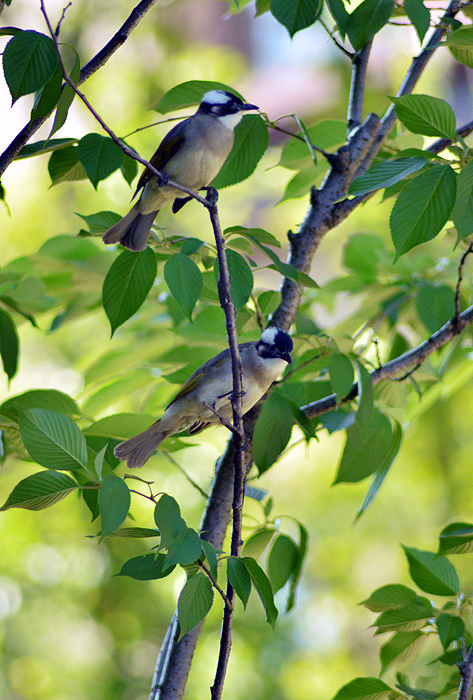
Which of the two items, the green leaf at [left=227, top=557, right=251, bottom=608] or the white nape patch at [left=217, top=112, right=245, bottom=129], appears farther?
the white nape patch at [left=217, top=112, right=245, bottom=129]

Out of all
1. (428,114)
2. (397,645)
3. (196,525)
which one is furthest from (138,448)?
(196,525)

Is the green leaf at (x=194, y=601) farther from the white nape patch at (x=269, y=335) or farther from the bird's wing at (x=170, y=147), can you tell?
the bird's wing at (x=170, y=147)

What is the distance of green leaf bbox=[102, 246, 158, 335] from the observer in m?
0.62

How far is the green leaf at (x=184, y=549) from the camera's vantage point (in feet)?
1.37

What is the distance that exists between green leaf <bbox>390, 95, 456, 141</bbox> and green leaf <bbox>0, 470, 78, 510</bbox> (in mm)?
418

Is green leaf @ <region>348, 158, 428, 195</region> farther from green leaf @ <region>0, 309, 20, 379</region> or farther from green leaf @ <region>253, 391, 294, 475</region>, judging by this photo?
green leaf @ <region>0, 309, 20, 379</region>

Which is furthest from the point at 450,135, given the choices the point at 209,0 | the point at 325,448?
the point at 209,0

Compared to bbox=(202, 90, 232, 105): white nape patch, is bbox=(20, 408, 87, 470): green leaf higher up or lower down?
lower down

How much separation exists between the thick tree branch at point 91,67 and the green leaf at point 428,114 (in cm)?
24

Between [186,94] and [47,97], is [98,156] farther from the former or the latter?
[186,94]

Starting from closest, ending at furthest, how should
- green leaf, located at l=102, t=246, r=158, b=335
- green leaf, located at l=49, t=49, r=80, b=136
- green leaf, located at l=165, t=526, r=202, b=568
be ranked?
green leaf, located at l=165, t=526, r=202, b=568, green leaf, located at l=49, t=49, r=80, b=136, green leaf, located at l=102, t=246, r=158, b=335

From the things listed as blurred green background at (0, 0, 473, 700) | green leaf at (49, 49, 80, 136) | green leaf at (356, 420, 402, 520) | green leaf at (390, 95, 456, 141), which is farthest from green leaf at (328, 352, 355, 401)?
blurred green background at (0, 0, 473, 700)

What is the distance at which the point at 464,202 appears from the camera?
54 cm

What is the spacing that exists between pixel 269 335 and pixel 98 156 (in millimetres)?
314
